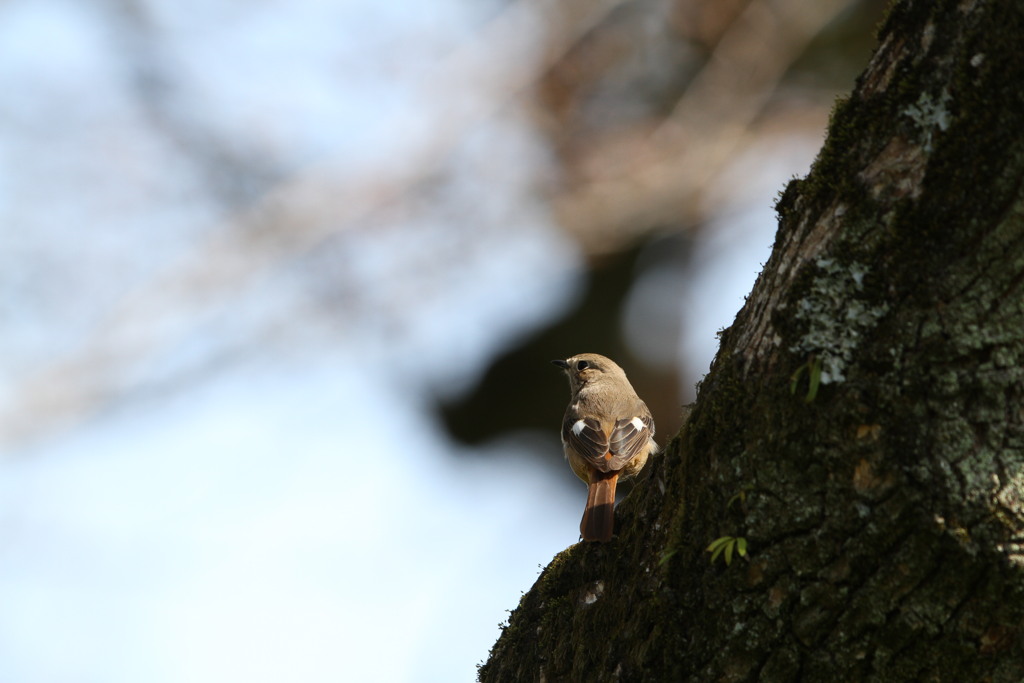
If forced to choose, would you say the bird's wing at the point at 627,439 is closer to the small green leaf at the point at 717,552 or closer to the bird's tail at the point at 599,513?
the bird's tail at the point at 599,513

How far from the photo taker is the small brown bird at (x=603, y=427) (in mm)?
5117

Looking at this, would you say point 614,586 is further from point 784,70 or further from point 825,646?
point 784,70

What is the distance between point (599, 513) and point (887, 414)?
1.42 m

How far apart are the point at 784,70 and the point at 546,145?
5.38 ft

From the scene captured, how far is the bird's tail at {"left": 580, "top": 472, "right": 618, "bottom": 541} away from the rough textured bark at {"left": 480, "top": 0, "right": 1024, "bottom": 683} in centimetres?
61

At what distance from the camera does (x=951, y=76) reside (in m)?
2.01

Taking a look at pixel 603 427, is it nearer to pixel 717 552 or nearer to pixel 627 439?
pixel 627 439

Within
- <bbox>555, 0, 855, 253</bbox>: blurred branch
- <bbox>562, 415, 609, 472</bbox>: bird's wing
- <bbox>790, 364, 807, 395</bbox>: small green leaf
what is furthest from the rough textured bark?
<bbox>555, 0, 855, 253</bbox>: blurred branch

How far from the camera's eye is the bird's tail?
2.90m

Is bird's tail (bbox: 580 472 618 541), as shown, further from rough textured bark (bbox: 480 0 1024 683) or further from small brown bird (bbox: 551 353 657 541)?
rough textured bark (bbox: 480 0 1024 683)

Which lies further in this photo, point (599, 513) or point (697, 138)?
point (697, 138)

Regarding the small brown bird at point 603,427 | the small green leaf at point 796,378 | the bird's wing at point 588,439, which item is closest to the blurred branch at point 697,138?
the small brown bird at point 603,427

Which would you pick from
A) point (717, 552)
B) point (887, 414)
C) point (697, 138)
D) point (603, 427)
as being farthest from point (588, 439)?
point (887, 414)

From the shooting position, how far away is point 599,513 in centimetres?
328
